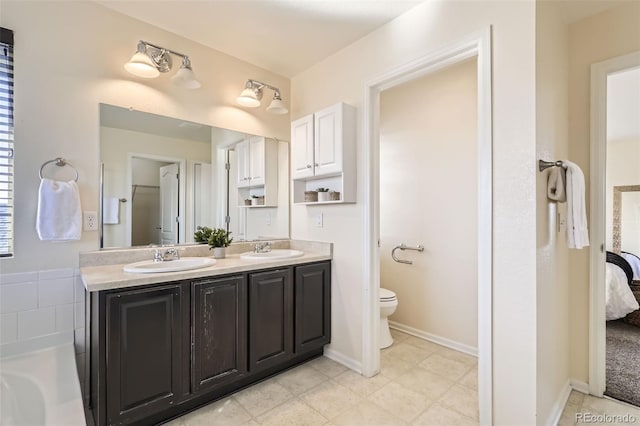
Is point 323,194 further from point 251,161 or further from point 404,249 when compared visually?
point 404,249

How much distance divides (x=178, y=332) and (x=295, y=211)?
1.48 m

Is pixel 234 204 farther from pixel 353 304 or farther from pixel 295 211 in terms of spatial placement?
pixel 353 304

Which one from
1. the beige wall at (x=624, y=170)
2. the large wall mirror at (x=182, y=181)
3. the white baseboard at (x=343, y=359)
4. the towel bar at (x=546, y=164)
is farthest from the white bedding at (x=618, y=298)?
the large wall mirror at (x=182, y=181)

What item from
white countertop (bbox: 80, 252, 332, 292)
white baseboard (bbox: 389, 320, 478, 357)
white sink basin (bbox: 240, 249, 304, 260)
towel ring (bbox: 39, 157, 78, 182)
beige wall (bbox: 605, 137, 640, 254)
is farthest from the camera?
beige wall (bbox: 605, 137, 640, 254)

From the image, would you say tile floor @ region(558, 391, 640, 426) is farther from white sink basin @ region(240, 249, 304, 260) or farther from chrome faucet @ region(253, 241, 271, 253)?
chrome faucet @ region(253, 241, 271, 253)

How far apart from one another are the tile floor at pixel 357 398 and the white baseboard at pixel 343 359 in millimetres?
44

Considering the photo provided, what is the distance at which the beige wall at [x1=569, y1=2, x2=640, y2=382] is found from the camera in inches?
77.5

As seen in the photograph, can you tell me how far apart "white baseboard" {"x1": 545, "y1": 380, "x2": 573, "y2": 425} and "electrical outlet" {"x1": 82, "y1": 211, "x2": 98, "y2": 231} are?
2857 millimetres

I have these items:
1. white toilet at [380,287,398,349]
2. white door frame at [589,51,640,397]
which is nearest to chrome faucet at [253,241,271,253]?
white toilet at [380,287,398,349]

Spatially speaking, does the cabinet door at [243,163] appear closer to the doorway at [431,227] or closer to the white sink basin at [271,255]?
the white sink basin at [271,255]

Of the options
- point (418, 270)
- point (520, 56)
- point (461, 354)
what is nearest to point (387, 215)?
point (418, 270)

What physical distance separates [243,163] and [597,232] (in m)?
2.72

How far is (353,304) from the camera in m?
2.41

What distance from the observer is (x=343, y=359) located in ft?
8.07
